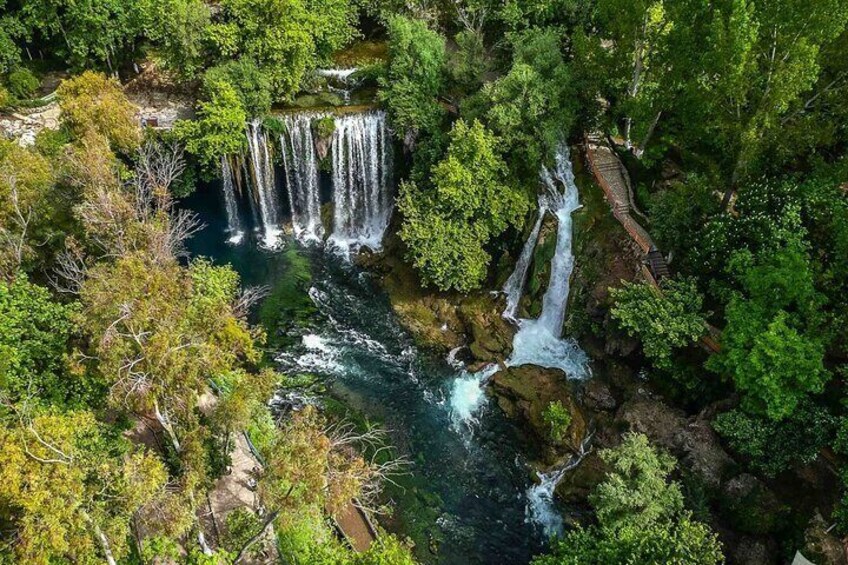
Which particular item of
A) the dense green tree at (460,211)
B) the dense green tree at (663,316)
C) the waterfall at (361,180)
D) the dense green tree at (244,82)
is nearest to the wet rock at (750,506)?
the dense green tree at (663,316)

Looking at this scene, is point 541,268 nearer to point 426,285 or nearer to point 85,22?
point 426,285

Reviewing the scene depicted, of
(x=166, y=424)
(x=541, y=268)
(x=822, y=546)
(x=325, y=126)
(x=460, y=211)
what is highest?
(x=325, y=126)

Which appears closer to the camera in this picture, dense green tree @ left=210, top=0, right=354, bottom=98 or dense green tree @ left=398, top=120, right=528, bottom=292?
dense green tree @ left=398, top=120, right=528, bottom=292

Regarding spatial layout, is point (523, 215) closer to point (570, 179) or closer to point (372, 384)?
point (570, 179)

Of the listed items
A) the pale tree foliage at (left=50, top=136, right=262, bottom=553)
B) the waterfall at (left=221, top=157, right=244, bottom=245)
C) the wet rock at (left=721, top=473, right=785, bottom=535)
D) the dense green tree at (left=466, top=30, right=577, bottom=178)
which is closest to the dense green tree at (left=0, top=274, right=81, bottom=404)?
the pale tree foliage at (left=50, top=136, right=262, bottom=553)

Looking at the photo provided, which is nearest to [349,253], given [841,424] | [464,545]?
[464,545]

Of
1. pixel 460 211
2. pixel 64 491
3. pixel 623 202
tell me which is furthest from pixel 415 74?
pixel 64 491

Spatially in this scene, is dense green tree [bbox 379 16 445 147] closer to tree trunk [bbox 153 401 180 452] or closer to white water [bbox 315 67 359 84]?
white water [bbox 315 67 359 84]

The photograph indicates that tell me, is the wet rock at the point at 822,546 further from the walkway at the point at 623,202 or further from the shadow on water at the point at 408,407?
the shadow on water at the point at 408,407
